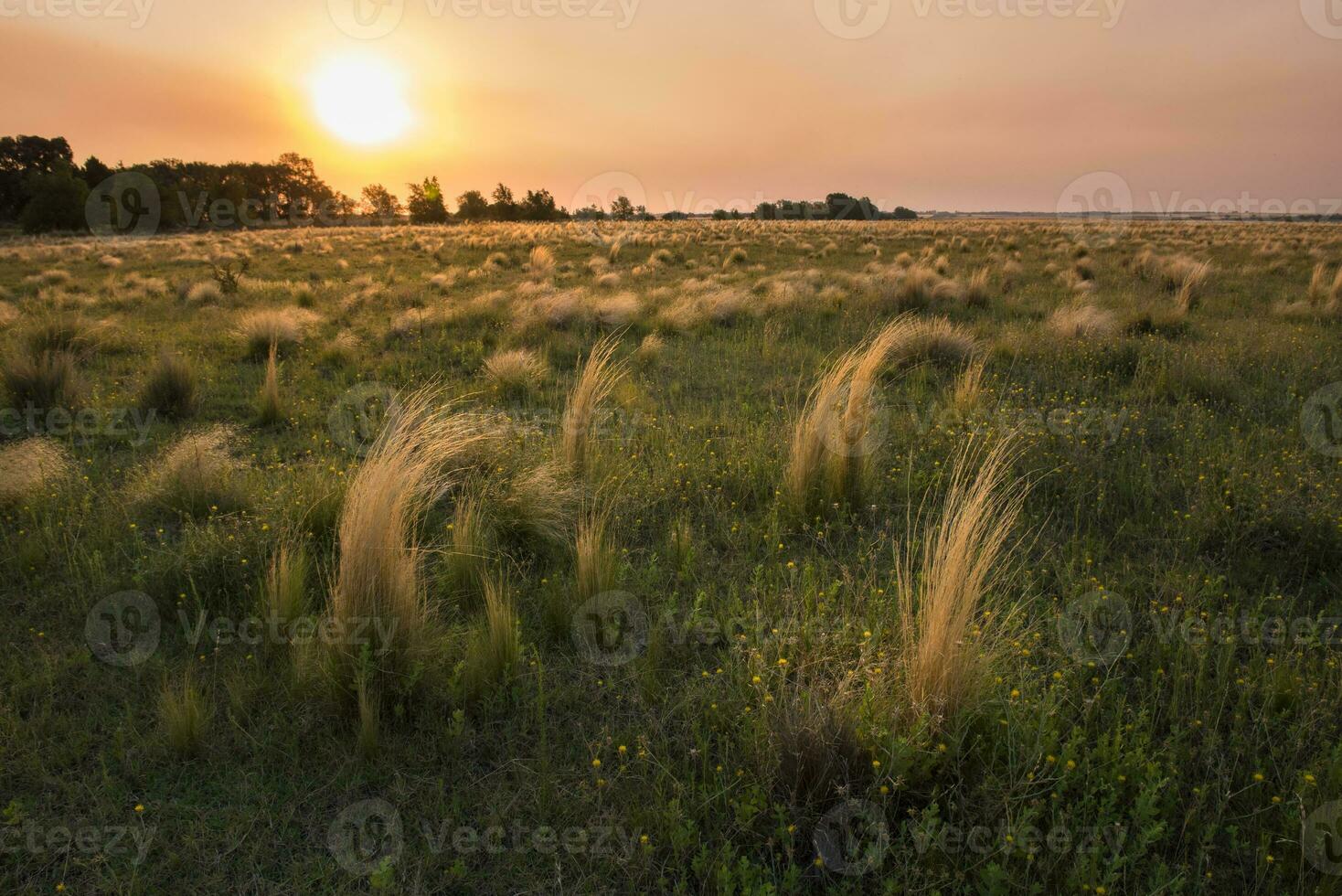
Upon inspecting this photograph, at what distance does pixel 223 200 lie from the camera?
49562 mm

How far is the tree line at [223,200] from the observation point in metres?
42.5

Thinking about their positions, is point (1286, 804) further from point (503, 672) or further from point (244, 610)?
point (244, 610)

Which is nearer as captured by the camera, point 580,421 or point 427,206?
point 580,421

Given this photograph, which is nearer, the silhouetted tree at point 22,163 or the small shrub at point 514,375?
the small shrub at point 514,375

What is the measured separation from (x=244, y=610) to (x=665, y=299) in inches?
395

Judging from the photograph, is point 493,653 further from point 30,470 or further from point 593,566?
point 30,470

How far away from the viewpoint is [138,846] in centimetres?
204

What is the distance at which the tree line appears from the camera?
139ft

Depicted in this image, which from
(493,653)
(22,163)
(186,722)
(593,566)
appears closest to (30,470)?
(186,722)

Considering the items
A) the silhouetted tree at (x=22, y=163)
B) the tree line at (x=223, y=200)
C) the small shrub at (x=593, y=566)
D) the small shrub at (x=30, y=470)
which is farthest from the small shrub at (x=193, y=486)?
the silhouetted tree at (x=22, y=163)

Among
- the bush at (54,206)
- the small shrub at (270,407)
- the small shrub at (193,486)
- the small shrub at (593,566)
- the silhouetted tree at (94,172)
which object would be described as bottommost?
the small shrub at (593,566)

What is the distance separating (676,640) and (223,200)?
2389 inches

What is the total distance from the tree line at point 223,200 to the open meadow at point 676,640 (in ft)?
Result: 134

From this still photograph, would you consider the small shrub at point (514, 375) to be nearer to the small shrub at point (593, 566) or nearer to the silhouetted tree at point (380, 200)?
the small shrub at point (593, 566)
